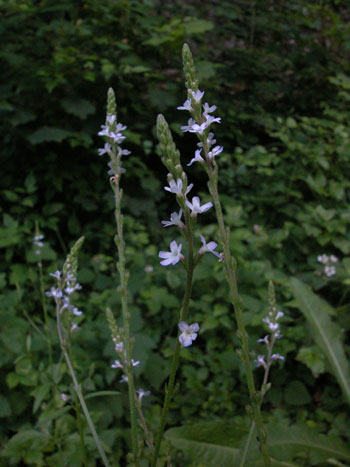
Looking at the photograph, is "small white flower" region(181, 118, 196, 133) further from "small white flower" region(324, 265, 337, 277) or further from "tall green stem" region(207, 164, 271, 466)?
"small white flower" region(324, 265, 337, 277)

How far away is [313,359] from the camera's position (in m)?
2.14

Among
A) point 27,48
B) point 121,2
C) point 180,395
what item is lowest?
point 180,395

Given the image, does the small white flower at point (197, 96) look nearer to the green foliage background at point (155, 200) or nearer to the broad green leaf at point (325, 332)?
the green foliage background at point (155, 200)

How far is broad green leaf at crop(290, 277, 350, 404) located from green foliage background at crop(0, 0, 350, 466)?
82 mm

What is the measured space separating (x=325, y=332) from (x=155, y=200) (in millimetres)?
2291

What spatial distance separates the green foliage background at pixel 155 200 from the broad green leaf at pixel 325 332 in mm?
82

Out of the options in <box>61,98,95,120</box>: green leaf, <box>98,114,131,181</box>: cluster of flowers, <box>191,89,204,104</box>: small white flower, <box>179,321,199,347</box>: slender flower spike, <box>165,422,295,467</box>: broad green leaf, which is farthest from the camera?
<box>61,98,95,120</box>: green leaf

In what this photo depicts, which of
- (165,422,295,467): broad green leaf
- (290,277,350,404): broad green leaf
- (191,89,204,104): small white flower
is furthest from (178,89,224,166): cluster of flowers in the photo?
(290,277,350,404): broad green leaf

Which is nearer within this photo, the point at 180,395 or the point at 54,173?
the point at 180,395

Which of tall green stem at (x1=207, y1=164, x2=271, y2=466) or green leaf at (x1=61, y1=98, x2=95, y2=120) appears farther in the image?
green leaf at (x1=61, y1=98, x2=95, y2=120)

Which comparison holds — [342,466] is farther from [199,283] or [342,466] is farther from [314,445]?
[199,283]

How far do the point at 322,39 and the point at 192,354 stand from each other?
15.6 feet

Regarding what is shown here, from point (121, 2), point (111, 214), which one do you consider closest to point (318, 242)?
point (111, 214)

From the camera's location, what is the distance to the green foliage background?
6.95 feet
